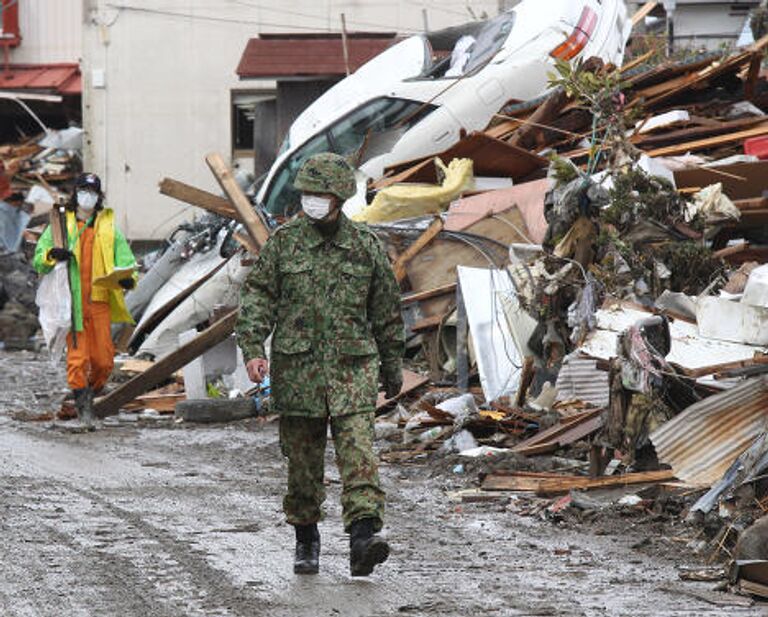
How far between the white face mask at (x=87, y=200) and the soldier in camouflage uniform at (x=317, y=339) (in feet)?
20.6

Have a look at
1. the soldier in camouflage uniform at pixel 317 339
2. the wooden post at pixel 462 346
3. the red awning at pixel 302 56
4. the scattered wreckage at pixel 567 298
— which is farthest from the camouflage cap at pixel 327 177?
the red awning at pixel 302 56

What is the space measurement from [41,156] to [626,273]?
22.2m

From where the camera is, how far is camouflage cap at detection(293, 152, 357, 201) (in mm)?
7613

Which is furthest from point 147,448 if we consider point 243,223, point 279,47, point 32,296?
point 279,47

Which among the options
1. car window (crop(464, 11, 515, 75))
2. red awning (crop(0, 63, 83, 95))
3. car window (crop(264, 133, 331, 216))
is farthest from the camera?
red awning (crop(0, 63, 83, 95))

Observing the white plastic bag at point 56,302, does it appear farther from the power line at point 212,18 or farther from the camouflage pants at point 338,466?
the power line at point 212,18

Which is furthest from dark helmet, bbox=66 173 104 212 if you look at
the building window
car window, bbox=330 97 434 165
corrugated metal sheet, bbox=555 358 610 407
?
the building window

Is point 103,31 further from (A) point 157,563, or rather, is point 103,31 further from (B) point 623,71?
(A) point 157,563

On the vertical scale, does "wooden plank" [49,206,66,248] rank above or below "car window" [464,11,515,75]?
below

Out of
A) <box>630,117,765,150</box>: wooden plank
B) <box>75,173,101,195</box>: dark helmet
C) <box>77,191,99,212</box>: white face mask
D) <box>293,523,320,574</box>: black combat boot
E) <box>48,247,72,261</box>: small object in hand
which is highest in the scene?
<box>630,117,765,150</box>: wooden plank

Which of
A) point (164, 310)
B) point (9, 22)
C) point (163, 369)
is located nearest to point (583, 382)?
point (163, 369)

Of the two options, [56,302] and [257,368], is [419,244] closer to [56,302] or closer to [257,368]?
[56,302]

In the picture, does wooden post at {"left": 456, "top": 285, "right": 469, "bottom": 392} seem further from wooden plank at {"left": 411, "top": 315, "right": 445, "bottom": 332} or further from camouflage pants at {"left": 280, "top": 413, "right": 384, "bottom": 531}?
camouflage pants at {"left": 280, "top": 413, "right": 384, "bottom": 531}

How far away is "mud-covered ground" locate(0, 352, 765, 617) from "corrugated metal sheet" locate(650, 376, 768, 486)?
63 centimetres
